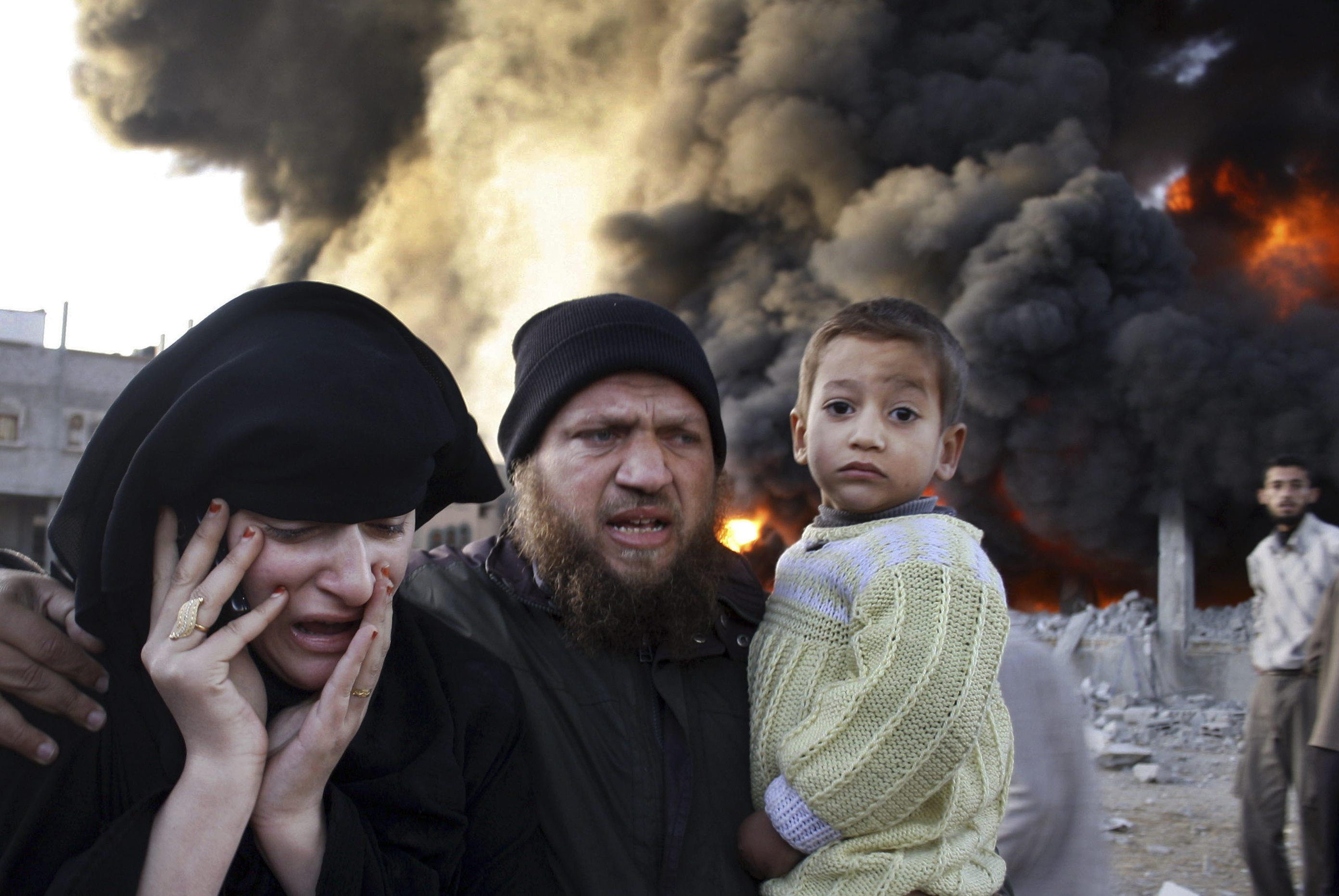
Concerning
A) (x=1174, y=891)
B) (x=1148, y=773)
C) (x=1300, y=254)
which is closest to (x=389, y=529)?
(x=1174, y=891)

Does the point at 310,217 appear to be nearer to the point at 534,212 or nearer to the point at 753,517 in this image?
the point at 534,212

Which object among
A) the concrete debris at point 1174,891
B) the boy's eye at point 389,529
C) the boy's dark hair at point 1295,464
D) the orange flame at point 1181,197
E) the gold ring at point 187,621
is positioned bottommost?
the concrete debris at point 1174,891

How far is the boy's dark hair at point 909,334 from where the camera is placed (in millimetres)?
2473

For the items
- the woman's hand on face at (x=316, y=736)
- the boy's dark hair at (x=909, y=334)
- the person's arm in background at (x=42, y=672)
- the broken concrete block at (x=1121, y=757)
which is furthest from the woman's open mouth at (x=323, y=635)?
Result: the broken concrete block at (x=1121, y=757)

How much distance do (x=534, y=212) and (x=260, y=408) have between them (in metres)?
29.0

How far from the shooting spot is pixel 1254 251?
2081cm

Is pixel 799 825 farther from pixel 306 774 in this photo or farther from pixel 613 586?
pixel 306 774

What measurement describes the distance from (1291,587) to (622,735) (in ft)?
18.3

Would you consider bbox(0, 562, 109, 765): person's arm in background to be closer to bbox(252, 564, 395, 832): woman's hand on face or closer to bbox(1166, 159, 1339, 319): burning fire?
bbox(252, 564, 395, 832): woman's hand on face

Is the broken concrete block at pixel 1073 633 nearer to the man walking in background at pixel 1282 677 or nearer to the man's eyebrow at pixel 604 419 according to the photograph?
the man walking in background at pixel 1282 677

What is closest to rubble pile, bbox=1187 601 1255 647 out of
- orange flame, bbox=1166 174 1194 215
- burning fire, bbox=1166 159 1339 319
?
burning fire, bbox=1166 159 1339 319

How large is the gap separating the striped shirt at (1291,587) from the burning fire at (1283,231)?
15816mm

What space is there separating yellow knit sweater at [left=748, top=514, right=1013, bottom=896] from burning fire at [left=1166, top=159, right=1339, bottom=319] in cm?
2095

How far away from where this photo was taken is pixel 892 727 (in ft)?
5.99
